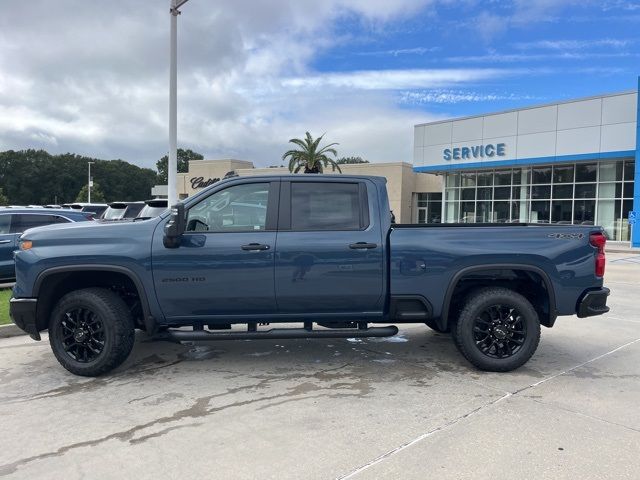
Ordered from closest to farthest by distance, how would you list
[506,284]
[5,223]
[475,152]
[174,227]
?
[174,227] → [506,284] → [5,223] → [475,152]

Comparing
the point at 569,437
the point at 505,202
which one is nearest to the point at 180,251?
the point at 569,437

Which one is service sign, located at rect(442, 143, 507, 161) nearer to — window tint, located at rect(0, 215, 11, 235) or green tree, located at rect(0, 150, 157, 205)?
window tint, located at rect(0, 215, 11, 235)

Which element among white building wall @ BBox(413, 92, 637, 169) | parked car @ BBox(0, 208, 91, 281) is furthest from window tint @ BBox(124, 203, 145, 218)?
white building wall @ BBox(413, 92, 637, 169)

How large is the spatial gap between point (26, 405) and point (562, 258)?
512cm

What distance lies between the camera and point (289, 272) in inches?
199

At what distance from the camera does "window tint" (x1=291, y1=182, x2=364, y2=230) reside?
17.2 ft

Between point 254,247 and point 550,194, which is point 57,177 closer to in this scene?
point 550,194

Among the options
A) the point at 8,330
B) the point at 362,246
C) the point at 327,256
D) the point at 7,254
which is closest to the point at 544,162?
the point at 7,254

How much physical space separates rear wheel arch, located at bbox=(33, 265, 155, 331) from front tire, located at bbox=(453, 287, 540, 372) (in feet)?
10.1

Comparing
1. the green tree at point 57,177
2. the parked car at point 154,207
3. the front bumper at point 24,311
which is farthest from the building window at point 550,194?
the green tree at point 57,177

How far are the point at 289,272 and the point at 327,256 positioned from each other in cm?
39

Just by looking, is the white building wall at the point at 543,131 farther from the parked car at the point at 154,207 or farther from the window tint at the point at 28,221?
the window tint at the point at 28,221

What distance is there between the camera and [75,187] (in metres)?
103

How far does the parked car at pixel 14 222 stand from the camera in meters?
10.6
